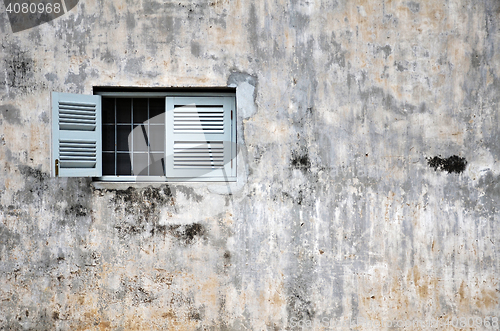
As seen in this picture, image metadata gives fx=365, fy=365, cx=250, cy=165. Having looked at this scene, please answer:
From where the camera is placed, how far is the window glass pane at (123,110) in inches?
144

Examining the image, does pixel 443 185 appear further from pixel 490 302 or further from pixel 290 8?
pixel 290 8

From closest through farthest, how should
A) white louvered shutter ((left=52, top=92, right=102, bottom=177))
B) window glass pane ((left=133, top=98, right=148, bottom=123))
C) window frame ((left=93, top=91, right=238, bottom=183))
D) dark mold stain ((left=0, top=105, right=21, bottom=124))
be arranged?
white louvered shutter ((left=52, top=92, right=102, bottom=177)) < dark mold stain ((left=0, top=105, right=21, bottom=124)) < window frame ((left=93, top=91, right=238, bottom=183)) < window glass pane ((left=133, top=98, right=148, bottom=123))

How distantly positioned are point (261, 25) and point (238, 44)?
286 millimetres

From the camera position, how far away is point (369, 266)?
138 inches

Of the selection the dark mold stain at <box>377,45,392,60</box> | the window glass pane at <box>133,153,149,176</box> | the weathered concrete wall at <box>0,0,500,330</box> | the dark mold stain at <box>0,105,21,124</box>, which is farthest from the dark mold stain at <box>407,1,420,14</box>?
the dark mold stain at <box>0,105,21,124</box>

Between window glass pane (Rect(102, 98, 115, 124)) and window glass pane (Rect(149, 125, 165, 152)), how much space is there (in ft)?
1.31

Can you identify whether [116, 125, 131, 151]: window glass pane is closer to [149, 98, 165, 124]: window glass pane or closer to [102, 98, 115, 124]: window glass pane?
[102, 98, 115, 124]: window glass pane

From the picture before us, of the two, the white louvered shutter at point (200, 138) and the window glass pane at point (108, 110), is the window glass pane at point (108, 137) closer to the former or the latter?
the window glass pane at point (108, 110)

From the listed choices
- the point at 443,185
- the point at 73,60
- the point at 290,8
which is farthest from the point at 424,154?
the point at 73,60

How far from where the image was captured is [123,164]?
145 inches

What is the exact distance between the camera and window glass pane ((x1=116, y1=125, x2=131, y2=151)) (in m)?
3.67

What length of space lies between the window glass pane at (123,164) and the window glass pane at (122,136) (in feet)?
0.23

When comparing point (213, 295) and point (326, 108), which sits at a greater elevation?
point (326, 108)

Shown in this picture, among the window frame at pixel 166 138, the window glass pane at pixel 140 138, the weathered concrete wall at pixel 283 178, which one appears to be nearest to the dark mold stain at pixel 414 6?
the weathered concrete wall at pixel 283 178
